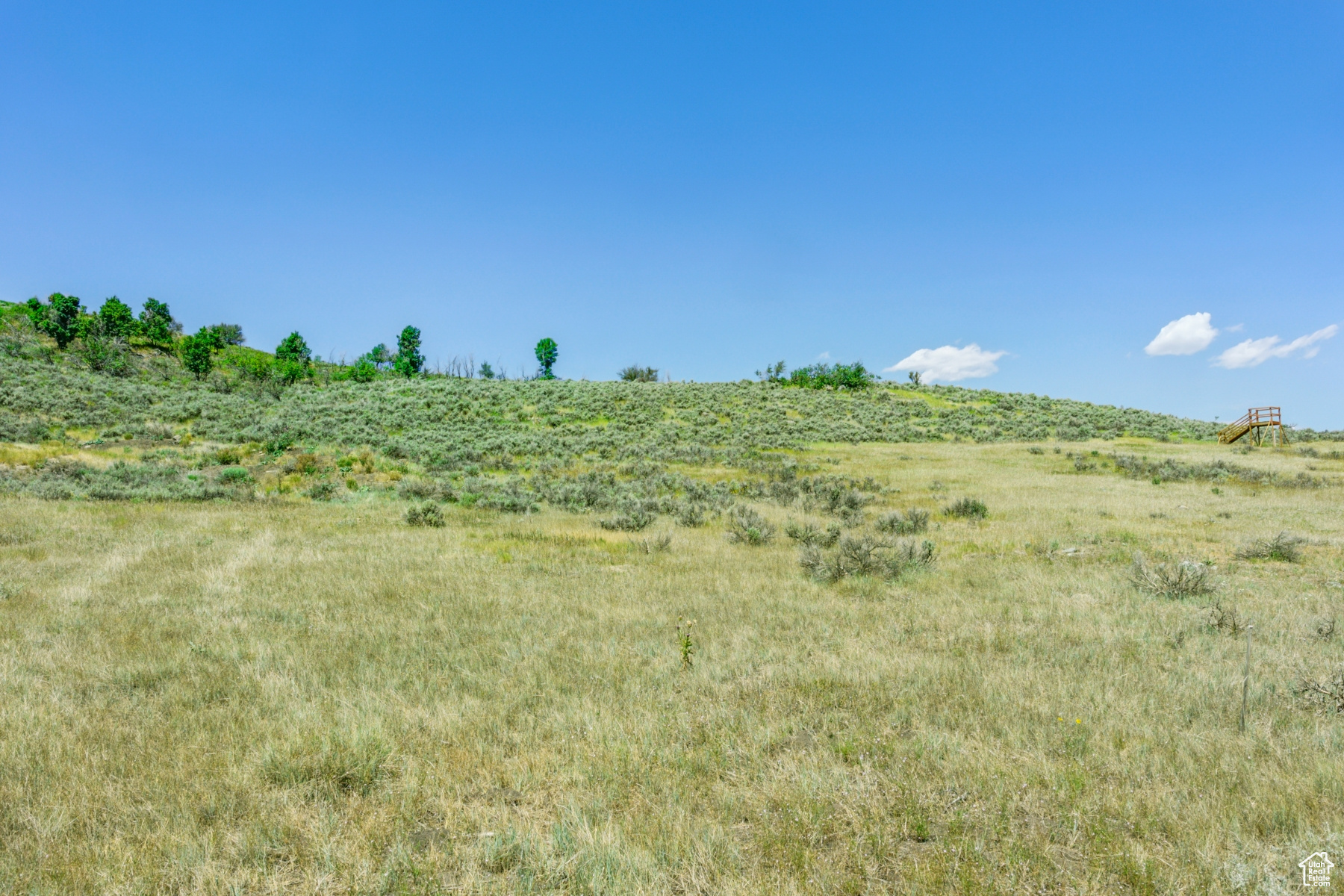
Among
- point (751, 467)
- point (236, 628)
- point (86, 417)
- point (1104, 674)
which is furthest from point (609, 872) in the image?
point (86, 417)

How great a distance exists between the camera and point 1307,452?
3173 centimetres

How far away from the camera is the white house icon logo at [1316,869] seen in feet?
10.2

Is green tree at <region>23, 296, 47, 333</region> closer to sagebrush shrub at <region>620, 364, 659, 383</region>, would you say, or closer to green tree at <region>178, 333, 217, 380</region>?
green tree at <region>178, 333, 217, 380</region>

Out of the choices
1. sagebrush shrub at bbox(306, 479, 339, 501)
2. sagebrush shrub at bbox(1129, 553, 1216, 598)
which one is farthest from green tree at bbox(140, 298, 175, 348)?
sagebrush shrub at bbox(1129, 553, 1216, 598)

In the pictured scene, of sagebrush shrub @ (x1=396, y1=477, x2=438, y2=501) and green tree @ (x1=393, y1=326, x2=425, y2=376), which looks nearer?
sagebrush shrub @ (x1=396, y1=477, x2=438, y2=501)

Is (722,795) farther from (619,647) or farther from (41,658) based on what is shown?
(41,658)

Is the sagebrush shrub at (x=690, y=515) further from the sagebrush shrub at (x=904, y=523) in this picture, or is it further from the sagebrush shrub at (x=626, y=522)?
the sagebrush shrub at (x=904, y=523)

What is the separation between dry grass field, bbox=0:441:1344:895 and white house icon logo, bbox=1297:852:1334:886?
5 cm

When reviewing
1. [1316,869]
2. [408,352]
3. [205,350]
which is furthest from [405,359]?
[1316,869]

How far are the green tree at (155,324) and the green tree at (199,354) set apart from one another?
1065 centimetres

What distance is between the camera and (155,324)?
2874 inches

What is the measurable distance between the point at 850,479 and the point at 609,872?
24161 millimetres

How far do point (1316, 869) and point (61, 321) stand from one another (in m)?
92.0

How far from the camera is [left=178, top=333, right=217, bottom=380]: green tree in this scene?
61.0 meters
